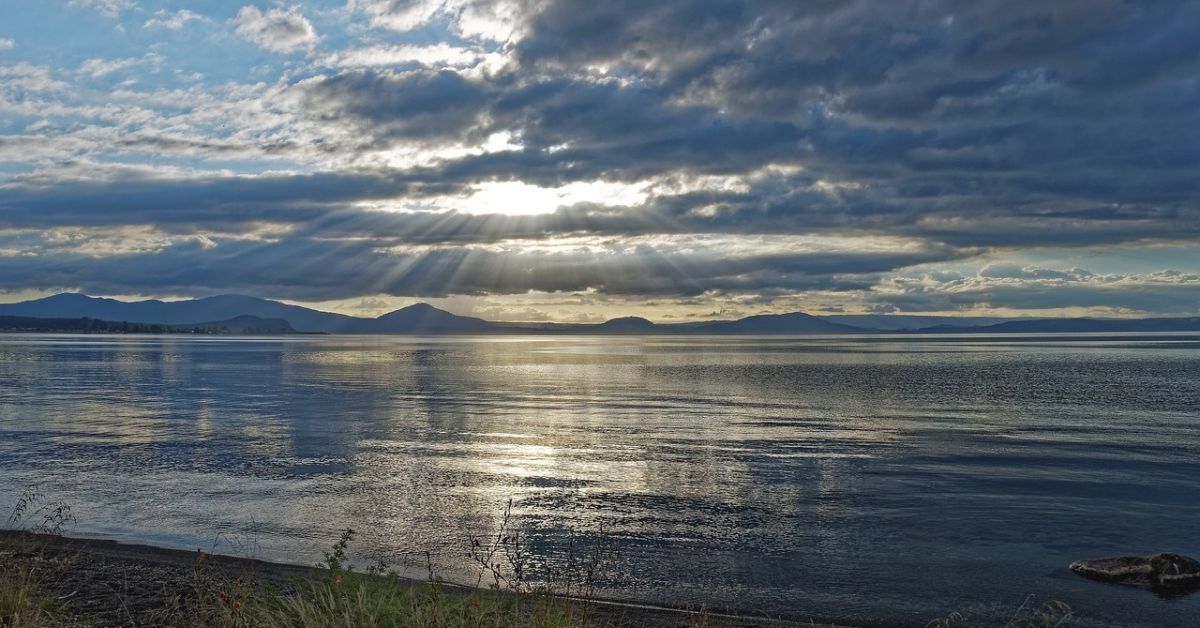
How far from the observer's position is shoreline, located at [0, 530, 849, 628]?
13.6 meters

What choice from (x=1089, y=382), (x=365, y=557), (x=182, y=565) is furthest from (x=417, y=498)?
(x=1089, y=382)

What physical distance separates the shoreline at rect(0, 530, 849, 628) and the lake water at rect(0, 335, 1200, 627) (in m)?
0.84

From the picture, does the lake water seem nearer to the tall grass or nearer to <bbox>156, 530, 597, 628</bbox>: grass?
the tall grass

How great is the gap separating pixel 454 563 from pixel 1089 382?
74297 mm

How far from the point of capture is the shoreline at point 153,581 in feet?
44.8

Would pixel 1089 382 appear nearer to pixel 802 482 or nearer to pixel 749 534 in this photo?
pixel 802 482

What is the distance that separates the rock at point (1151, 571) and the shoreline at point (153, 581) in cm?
661

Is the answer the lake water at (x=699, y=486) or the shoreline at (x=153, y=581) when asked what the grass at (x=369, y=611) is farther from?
the lake water at (x=699, y=486)

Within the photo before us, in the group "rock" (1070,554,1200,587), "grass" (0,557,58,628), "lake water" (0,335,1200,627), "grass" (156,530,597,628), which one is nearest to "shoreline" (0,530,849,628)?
"grass" (0,557,58,628)

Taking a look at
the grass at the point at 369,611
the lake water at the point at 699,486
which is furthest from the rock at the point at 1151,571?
the grass at the point at 369,611

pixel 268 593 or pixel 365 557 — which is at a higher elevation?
pixel 268 593

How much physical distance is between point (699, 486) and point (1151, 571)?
39.8 ft

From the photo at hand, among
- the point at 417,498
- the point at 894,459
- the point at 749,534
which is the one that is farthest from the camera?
the point at 894,459

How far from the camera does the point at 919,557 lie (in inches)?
715
